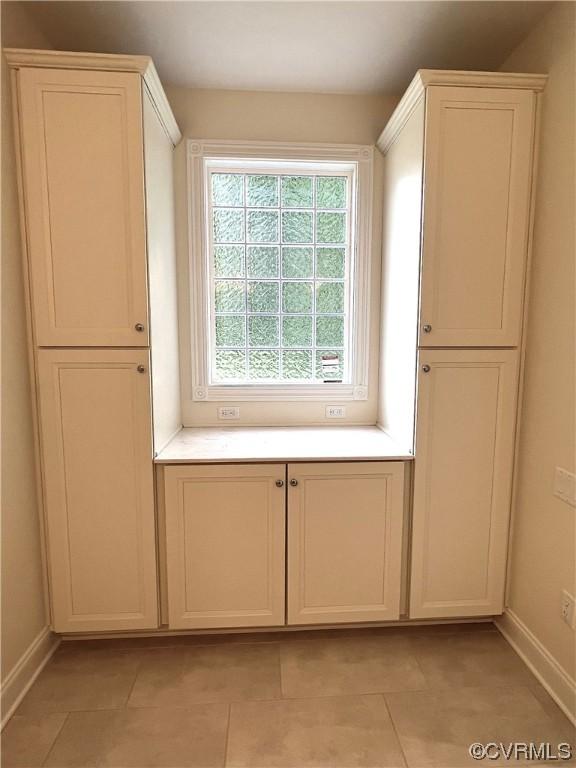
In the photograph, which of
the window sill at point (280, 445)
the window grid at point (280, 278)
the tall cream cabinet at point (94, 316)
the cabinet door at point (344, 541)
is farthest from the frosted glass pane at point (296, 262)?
the cabinet door at point (344, 541)

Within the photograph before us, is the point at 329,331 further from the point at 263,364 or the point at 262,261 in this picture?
the point at 262,261

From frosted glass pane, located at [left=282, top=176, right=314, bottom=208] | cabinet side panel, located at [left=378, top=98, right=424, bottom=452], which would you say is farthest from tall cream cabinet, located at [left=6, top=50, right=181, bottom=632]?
cabinet side panel, located at [left=378, top=98, right=424, bottom=452]

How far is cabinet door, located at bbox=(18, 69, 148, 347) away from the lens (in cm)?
159

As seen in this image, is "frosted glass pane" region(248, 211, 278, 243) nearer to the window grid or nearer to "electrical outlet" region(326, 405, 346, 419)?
the window grid

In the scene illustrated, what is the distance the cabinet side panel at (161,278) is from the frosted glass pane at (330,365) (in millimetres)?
793

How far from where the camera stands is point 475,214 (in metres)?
1.75

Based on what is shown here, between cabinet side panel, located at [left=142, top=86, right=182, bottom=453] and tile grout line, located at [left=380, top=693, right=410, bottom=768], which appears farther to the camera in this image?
cabinet side panel, located at [left=142, top=86, right=182, bottom=453]

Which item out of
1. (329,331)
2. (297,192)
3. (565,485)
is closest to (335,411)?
(329,331)

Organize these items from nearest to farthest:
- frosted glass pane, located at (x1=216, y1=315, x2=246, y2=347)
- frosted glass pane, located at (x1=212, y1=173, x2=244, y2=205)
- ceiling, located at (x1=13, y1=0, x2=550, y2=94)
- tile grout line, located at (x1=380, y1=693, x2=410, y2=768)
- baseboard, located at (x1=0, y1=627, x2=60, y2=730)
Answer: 1. tile grout line, located at (x1=380, y1=693, x2=410, y2=768)
2. baseboard, located at (x1=0, y1=627, x2=60, y2=730)
3. ceiling, located at (x1=13, y1=0, x2=550, y2=94)
4. frosted glass pane, located at (x1=212, y1=173, x2=244, y2=205)
5. frosted glass pane, located at (x1=216, y1=315, x2=246, y2=347)

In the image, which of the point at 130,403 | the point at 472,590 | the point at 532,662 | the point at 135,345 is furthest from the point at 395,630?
the point at 135,345

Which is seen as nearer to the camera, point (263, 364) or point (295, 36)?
point (295, 36)

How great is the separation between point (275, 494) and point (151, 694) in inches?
34.9

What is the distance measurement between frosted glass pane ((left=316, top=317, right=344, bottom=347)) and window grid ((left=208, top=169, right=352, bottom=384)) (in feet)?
0.04

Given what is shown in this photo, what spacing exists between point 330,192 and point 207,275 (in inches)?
32.5
